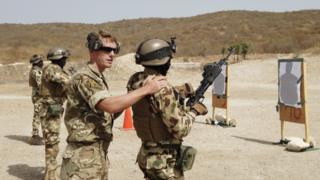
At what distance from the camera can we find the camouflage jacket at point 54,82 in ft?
22.5

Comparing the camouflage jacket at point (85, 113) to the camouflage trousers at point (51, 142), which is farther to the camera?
the camouflage trousers at point (51, 142)

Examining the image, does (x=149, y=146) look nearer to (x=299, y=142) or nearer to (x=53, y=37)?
(x=299, y=142)

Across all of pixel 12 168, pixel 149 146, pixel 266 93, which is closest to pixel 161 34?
pixel 266 93

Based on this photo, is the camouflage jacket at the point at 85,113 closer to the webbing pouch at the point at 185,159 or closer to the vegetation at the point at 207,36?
the webbing pouch at the point at 185,159

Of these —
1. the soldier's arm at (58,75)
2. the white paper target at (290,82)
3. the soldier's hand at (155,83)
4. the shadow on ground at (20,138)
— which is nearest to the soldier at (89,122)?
the soldier's hand at (155,83)

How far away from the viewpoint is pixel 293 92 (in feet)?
33.4

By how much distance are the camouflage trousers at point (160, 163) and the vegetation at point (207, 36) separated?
4397 centimetres

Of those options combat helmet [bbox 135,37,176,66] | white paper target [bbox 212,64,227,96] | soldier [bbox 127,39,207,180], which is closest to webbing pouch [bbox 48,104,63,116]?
soldier [bbox 127,39,207,180]

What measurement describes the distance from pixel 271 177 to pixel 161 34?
67.8 meters

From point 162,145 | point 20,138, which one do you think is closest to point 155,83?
point 162,145

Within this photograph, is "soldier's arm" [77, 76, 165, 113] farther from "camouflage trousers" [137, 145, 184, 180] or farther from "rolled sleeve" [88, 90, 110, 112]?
"camouflage trousers" [137, 145, 184, 180]

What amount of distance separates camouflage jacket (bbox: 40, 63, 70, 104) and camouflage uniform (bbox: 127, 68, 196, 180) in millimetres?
2933

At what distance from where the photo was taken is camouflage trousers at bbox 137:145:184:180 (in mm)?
3875

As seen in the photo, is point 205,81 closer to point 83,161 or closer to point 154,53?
point 154,53
